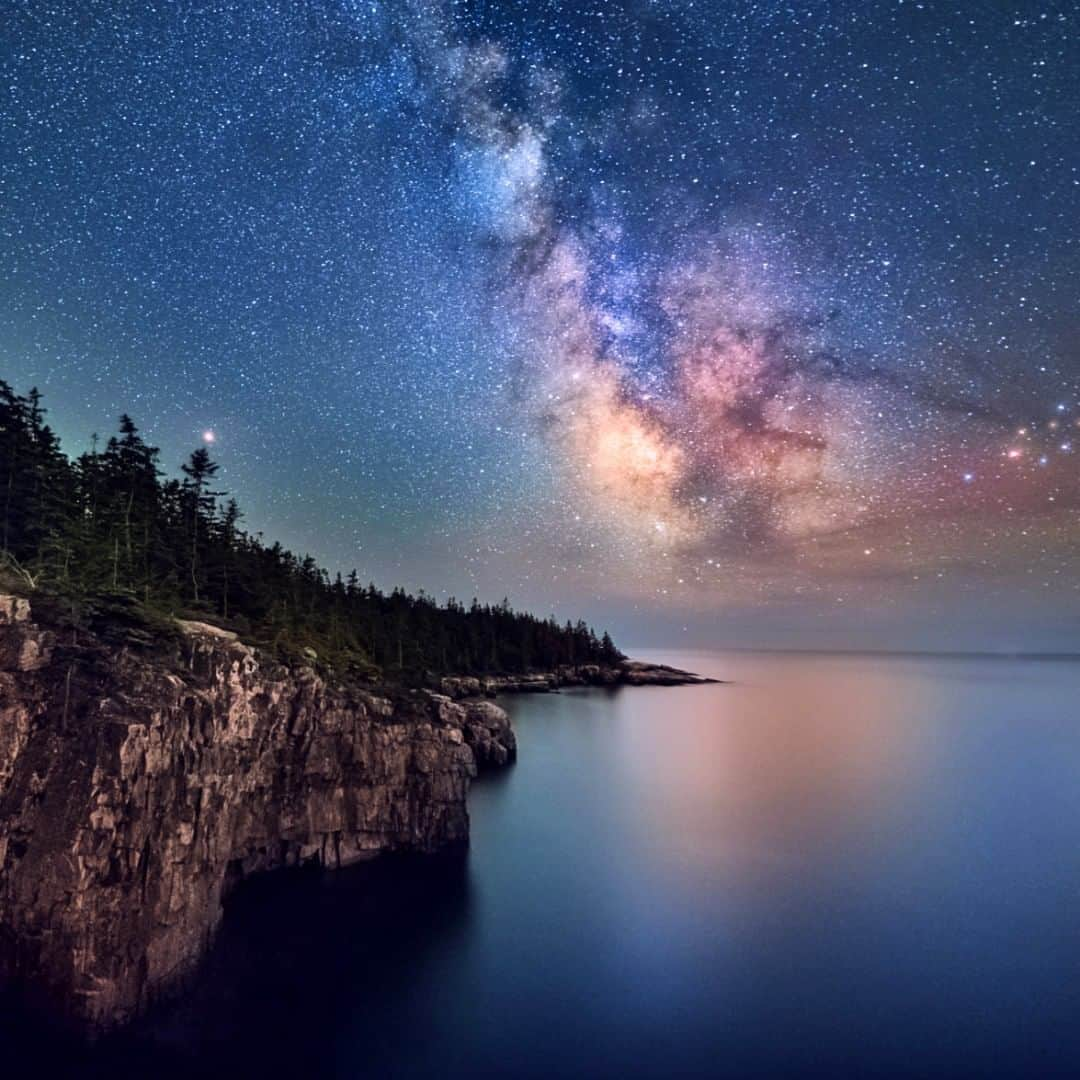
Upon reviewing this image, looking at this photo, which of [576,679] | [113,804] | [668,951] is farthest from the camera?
[576,679]

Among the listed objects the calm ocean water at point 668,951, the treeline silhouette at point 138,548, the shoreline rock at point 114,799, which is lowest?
the calm ocean water at point 668,951

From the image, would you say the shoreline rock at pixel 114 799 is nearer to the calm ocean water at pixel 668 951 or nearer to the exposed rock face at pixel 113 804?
the exposed rock face at pixel 113 804

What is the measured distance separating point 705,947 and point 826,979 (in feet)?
19.8

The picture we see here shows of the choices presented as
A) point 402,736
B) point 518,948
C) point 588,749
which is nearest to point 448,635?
point 588,749

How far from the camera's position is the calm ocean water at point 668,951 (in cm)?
2472

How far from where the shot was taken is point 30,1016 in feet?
72.0

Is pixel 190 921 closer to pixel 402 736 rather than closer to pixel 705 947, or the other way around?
pixel 402 736

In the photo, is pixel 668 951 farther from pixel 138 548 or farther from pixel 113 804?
pixel 138 548

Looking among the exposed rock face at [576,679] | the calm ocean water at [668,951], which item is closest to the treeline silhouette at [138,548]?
the calm ocean water at [668,951]

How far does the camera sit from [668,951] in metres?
33.7

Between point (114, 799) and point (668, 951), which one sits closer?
point (114, 799)

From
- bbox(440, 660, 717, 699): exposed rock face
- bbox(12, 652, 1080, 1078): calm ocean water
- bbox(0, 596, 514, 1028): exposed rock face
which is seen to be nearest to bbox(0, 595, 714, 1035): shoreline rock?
bbox(0, 596, 514, 1028): exposed rock face

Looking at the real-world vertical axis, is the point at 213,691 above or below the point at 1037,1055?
above

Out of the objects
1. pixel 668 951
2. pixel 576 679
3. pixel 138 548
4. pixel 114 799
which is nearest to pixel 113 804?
pixel 114 799
